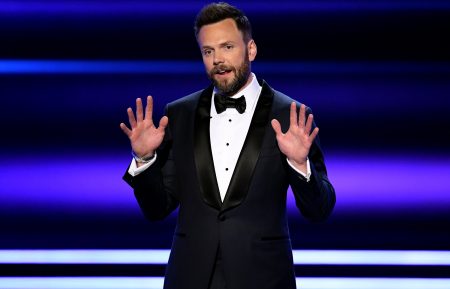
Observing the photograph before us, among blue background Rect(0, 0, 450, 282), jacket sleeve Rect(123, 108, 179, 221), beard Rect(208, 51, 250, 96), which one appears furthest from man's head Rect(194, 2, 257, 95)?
blue background Rect(0, 0, 450, 282)

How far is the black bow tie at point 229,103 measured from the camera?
2096mm

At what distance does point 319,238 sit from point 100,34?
1.17m

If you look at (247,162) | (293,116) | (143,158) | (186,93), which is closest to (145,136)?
(143,158)

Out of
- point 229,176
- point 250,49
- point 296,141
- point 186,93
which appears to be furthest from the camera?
point 186,93

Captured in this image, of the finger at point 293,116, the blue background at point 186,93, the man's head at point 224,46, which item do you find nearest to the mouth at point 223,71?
the man's head at point 224,46

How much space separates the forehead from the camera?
205 cm

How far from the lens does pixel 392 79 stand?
307cm

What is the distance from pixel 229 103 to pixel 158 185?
292 mm

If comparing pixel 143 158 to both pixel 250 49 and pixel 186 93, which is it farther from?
pixel 186 93

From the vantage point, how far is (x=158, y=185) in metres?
2.00

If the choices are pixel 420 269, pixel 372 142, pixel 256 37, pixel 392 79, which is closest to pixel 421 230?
pixel 420 269

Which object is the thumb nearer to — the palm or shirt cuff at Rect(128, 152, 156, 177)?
the palm

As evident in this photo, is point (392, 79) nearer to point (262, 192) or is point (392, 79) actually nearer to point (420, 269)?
point (420, 269)

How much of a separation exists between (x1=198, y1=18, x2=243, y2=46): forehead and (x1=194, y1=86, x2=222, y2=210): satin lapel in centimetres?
19
